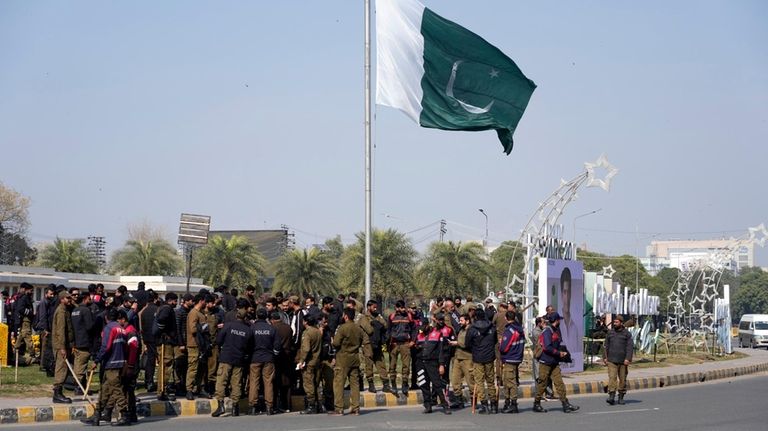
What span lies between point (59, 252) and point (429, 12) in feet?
166

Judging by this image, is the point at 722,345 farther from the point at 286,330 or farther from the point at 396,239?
the point at 286,330

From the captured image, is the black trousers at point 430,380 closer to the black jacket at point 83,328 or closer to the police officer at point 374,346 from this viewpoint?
the police officer at point 374,346

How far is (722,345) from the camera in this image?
159ft

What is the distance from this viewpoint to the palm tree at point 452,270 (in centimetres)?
5841

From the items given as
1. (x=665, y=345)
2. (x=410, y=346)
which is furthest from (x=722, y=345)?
(x=410, y=346)

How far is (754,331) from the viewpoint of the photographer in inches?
2532

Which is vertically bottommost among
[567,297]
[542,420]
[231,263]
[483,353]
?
[542,420]

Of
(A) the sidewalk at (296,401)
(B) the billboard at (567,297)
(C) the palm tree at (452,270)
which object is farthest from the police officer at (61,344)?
(C) the palm tree at (452,270)

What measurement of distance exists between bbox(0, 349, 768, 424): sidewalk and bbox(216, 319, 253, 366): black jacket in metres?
1.06

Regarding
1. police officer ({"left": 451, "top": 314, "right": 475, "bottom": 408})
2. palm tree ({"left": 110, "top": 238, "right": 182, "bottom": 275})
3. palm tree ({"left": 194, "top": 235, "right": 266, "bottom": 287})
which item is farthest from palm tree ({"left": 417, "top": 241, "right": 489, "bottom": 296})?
police officer ({"left": 451, "top": 314, "right": 475, "bottom": 408})

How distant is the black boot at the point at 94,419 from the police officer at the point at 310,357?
3641 millimetres

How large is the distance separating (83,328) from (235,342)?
2.57 metres

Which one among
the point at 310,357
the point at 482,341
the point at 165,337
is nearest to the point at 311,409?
the point at 310,357

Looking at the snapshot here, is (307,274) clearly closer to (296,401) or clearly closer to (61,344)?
(296,401)
